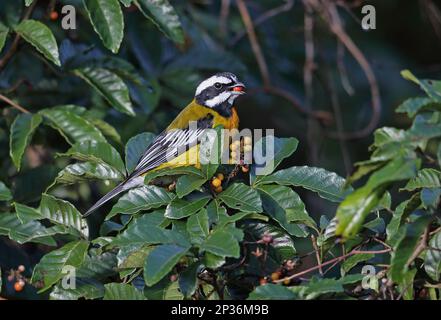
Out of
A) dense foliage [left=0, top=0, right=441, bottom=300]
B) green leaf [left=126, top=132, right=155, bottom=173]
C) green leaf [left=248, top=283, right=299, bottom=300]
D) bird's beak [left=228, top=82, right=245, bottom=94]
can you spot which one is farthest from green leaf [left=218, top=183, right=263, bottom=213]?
bird's beak [left=228, top=82, right=245, bottom=94]

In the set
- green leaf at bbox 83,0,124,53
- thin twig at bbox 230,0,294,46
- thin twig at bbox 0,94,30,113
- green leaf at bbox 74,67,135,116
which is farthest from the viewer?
thin twig at bbox 230,0,294,46

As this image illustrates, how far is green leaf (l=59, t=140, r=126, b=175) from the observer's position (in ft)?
15.8

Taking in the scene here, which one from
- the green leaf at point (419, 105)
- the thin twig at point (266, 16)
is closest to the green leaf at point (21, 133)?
the green leaf at point (419, 105)

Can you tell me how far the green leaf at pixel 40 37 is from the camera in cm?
543

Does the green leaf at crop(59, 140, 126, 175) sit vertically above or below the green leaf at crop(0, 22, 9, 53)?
below

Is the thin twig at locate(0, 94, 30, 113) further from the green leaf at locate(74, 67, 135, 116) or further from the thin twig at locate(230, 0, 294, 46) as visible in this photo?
the thin twig at locate(230, 0, 294, 46)

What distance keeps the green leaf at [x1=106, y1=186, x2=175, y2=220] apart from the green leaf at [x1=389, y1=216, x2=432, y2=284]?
1.35 metres

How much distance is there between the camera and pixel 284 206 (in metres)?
4.41

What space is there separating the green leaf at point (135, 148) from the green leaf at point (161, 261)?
1.29 meters

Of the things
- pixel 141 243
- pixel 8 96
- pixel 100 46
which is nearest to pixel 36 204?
pixel 8 96

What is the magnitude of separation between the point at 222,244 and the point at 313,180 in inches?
37.2

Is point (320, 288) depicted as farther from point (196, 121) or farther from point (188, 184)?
point (196, 121)

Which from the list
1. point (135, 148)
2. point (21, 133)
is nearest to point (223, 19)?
point (21, 133)

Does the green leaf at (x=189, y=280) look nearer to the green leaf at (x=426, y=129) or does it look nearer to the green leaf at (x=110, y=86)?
the green leaf at (x=426, y=129)
